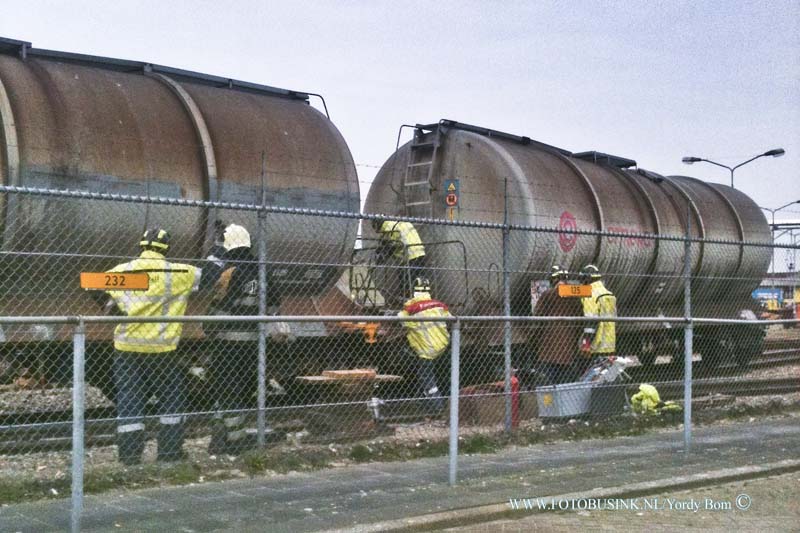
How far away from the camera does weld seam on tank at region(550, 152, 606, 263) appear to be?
15365 mm

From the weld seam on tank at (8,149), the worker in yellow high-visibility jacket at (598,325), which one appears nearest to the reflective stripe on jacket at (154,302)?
the weld seam on tank at (8,149)

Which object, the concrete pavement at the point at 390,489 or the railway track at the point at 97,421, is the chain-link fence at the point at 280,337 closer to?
the railway track at the point at 97,421

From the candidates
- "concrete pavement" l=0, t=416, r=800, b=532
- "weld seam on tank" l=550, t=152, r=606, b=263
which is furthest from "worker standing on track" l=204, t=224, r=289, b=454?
"weld seam on tank" l=550, t=152, r=606, b=263

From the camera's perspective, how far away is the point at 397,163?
1528cm

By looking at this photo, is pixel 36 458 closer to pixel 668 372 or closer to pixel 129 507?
pixel 129 507

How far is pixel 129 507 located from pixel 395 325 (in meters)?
6.13

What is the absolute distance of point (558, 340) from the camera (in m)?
12.4

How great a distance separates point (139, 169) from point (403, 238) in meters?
4.08

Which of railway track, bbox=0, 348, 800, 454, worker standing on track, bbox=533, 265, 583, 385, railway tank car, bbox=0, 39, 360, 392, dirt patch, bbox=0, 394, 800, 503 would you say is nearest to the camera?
dirt patch, bbox=0, 394, 800, 503

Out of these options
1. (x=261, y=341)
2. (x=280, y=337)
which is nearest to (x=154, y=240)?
(x=261, y=341)

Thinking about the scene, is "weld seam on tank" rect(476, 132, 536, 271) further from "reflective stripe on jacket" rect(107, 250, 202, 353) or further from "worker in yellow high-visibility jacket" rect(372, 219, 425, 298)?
"reflective stripe on jacket" rect(107, 250, 202, 353)

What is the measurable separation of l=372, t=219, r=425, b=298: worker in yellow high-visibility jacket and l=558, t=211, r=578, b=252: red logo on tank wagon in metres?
2.03

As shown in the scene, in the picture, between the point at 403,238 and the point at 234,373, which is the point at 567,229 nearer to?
the point at 403,238

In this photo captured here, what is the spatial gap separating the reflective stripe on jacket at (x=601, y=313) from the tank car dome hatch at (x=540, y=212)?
2.15ft
